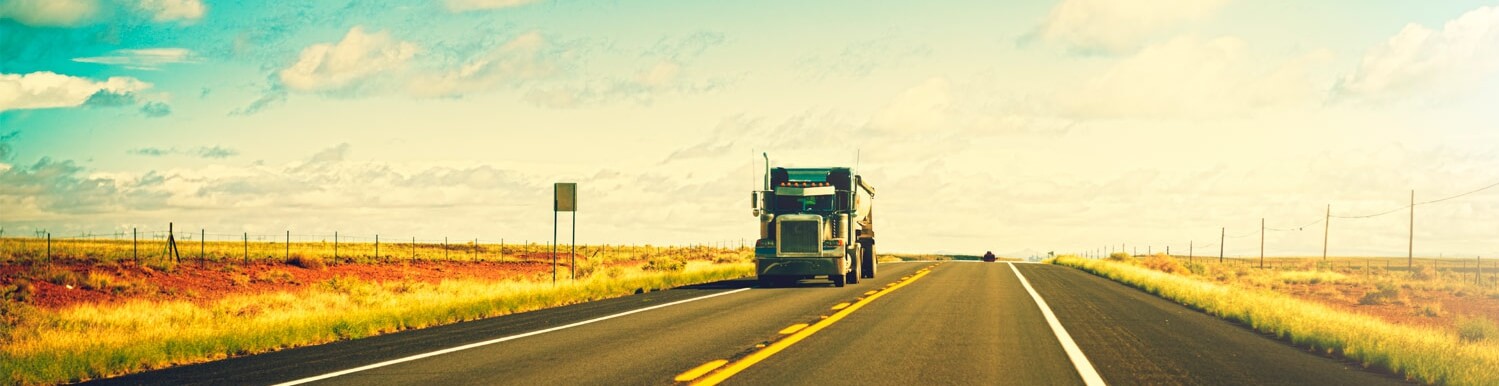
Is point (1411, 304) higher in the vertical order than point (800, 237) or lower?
lower

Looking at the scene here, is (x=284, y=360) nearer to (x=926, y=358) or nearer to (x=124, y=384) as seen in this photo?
(x=124, y=384)

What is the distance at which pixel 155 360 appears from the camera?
10.4m

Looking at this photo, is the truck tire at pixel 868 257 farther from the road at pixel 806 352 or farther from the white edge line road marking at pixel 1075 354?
the white edge line road marking at pixel 1075 354

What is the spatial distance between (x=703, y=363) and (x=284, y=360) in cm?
448

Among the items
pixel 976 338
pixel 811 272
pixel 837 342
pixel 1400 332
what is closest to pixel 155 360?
pixel 837 342

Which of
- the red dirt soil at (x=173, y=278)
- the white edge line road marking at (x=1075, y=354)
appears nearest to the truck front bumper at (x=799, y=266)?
the white edge line road marking at (x=1075, y=354)

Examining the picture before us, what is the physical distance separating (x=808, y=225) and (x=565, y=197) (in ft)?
21.6

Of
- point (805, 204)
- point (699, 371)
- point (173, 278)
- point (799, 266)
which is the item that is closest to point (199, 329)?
point (699, 371)

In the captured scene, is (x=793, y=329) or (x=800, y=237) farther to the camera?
(x=800, y=237)

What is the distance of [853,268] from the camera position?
28031 mm

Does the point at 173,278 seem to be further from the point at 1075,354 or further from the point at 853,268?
the point at 1075,354

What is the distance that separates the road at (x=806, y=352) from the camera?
884 centimetres

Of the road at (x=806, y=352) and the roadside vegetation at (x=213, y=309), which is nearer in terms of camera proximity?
the road at (x=806, y=352)

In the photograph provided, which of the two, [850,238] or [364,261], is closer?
[850,238]
